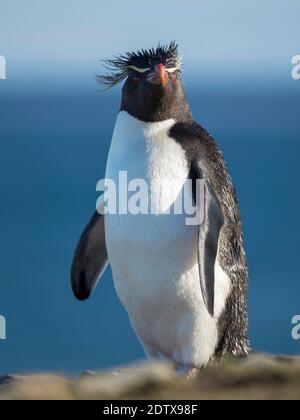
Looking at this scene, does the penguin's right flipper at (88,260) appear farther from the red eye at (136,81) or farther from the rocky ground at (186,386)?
the rocky ground at (186,386)

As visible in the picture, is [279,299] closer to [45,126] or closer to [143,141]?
[143,141]

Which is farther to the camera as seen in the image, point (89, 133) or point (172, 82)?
point (89, 133)

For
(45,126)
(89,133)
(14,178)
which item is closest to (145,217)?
(14,178)

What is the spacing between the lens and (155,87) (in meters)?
4.29

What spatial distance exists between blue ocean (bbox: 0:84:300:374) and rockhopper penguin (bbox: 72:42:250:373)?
1.51 ft

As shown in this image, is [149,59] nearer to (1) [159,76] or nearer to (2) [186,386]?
(1) [159,76]

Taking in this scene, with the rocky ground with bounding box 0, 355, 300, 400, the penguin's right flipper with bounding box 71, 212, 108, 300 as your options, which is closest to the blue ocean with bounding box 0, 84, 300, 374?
the penguin's right flipper with bounding box 71, 212, 108, 300

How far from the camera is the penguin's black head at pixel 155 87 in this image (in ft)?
14.1

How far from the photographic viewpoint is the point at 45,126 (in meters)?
48.0

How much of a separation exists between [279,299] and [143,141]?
46.1 ft

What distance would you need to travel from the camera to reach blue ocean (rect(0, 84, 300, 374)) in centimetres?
1426

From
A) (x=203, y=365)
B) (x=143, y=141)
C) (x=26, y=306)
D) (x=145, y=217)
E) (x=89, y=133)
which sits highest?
(x=89, y=133)

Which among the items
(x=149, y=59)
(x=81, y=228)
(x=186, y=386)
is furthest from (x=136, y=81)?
(x=81, y=228)

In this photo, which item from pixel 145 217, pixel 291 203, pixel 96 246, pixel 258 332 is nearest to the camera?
pixel 145 217
